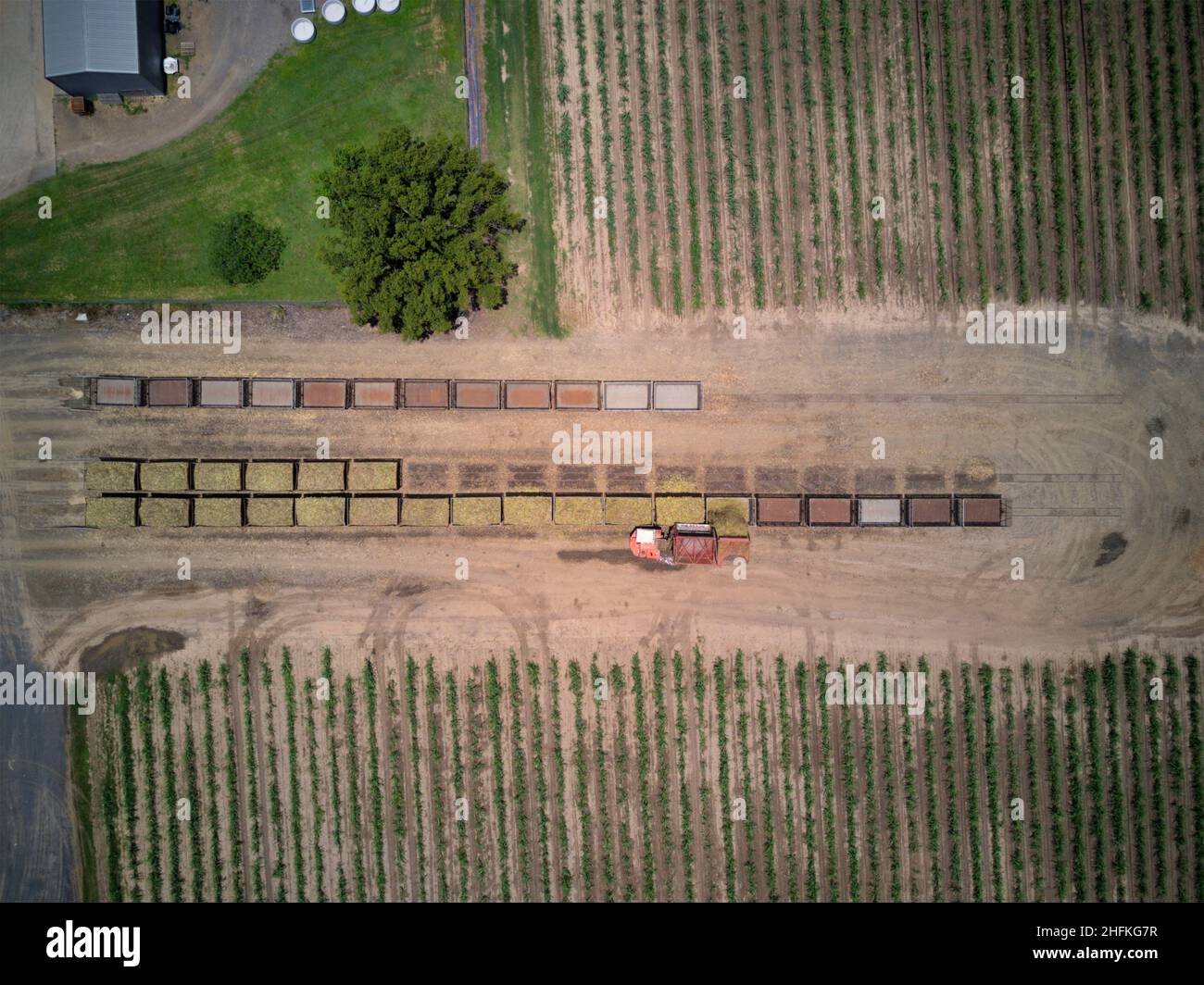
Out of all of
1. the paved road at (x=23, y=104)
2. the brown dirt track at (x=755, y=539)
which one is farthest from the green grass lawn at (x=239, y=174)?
the brown dirt track at (x=755, y=539)

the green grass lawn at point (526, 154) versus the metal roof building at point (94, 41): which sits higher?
the metal roof building at point (94, 41)

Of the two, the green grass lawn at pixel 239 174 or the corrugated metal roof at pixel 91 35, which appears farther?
the green grass lawn at pixel 239 174

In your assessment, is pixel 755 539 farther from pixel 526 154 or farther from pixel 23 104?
pixel 23 104

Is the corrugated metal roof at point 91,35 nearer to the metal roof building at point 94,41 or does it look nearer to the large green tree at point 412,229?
the metal roof building at point 94,41

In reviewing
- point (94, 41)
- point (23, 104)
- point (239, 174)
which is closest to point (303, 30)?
point (239, 174)
